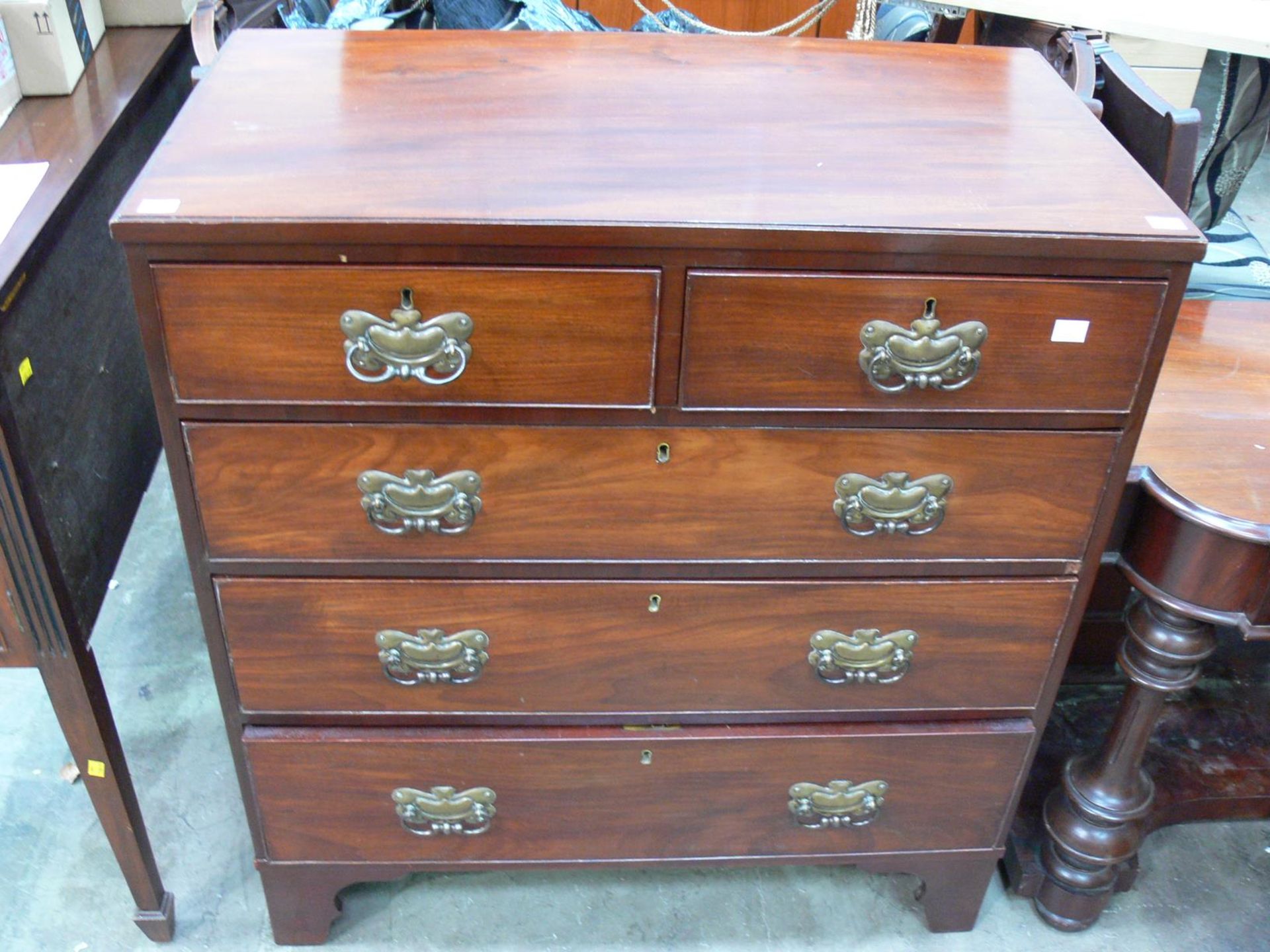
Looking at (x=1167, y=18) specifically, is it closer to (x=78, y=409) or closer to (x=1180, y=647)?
(x=1180, y=647)

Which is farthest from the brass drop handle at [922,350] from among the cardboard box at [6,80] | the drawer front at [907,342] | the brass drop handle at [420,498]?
the cardboard box at [6,80]

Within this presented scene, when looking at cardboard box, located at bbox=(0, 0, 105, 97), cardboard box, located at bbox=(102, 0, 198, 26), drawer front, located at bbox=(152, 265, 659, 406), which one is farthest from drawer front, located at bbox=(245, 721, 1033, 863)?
cardboard box, located at bbox=(102, 0, 198, 26)

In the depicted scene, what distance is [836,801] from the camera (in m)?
1.21

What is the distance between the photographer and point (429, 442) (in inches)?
36.9

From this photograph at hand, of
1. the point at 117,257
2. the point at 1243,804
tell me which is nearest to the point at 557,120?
the point at 117,257

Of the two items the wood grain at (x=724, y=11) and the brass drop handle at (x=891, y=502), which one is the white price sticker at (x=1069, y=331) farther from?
the wood grain at (x=724, y=11)

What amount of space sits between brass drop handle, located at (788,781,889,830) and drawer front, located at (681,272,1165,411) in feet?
1.54

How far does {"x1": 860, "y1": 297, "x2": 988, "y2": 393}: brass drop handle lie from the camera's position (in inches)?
34.9

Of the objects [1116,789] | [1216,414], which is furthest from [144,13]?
[1116,789]

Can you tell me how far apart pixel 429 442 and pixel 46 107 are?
70 cm

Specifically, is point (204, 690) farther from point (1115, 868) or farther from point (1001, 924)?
point (1115, 868)

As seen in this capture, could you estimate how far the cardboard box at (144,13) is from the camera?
58.9 inches

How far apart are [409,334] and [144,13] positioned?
95 centimetres

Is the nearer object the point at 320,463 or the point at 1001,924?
the point at 320,463
